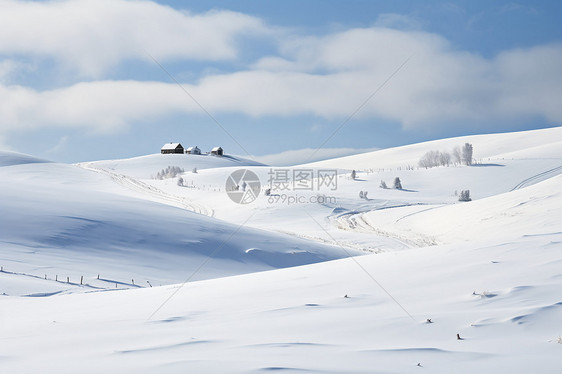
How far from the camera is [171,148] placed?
471 feet

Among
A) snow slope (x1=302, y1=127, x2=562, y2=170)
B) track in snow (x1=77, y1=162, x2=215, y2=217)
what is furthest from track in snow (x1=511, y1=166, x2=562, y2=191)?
track in snow (x1=77, y1=162, x2=215, y2=217)

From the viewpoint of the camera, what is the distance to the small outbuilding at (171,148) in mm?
143750

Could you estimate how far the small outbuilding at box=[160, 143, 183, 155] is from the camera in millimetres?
143750

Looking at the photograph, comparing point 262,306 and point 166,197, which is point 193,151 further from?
point 262,306

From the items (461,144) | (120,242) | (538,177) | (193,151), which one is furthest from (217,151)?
(120,242)

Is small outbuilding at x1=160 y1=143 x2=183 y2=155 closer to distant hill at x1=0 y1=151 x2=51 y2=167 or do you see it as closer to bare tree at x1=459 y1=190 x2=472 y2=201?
distant hill at x1=0 y1=151 x2=51 y2=167

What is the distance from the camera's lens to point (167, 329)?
6.29 meters

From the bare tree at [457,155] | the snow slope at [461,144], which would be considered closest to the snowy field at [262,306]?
the bare tree at [457,155]

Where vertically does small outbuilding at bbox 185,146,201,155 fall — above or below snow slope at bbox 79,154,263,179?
above

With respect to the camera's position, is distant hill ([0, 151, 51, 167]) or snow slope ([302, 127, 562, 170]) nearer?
distant hill ([0, 151, 51, 167])

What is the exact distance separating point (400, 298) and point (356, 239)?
3065cm

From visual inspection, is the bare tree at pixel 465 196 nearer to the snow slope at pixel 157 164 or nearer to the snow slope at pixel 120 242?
the snow slope at pixel 120 242

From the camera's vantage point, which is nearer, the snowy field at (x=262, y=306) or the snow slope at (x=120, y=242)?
the snowy field at (x=262, y=306)

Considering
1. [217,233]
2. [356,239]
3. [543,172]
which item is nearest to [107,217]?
[217,233]
